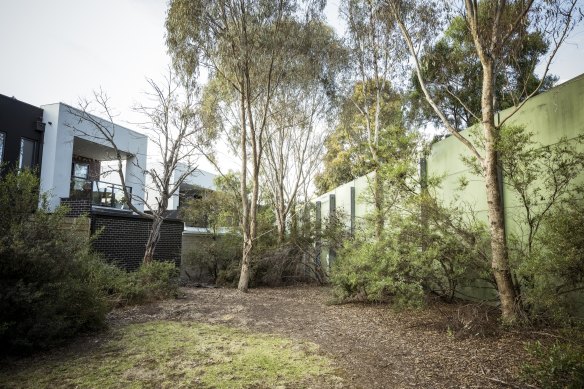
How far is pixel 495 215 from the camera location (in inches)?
209

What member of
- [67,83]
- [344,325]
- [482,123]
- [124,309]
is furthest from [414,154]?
[67,83]

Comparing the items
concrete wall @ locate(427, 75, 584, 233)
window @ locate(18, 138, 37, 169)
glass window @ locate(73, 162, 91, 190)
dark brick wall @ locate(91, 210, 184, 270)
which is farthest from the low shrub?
glass window @ locate(73, 162, 91, 190)

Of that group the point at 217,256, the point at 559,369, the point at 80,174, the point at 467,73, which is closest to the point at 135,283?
the point at 217,256

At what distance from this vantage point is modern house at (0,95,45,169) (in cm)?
1173

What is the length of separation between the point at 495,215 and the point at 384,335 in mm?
2365

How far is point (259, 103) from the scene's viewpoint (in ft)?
46.1

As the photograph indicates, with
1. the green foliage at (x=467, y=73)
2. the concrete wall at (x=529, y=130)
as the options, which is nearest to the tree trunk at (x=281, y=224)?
the concrete wall at (x=529, y=130)

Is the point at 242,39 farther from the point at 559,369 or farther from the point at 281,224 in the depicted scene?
the point at 559,369

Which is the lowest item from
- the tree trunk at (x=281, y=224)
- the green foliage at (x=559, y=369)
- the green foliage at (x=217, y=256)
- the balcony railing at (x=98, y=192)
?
the green foliage at (x=559, y=369)

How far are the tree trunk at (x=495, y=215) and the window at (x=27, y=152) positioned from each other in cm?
1363

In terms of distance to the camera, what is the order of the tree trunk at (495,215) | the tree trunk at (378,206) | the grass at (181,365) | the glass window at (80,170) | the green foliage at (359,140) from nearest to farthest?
the grass at (181,365)
the tree trunk at (495,215)
the tree trunk at (378,206)
the green foliage at (359,140)
the glass window at (80,170)

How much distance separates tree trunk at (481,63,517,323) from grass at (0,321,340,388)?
2698mm

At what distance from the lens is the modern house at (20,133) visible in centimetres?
1173

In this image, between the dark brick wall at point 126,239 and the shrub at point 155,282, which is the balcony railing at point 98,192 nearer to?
the dark brick wall at point 126,239
